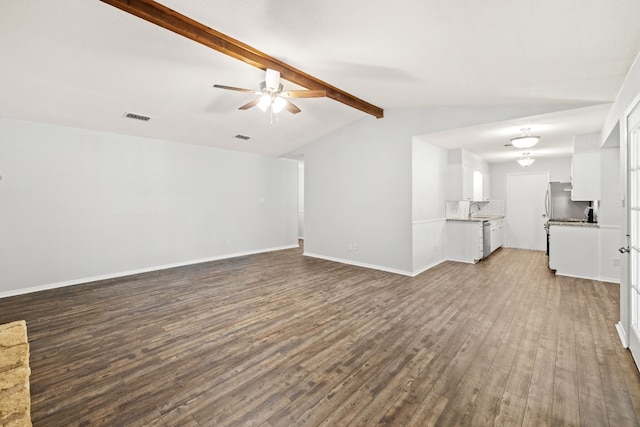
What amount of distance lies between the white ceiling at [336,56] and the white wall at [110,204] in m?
0.53

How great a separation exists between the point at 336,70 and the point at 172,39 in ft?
6.11

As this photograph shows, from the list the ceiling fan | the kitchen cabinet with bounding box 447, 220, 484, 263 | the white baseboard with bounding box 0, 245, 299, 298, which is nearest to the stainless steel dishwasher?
the kitchen cabinet with bounding box 447, 220, 484, 263

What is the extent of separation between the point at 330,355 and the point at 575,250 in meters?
5.10

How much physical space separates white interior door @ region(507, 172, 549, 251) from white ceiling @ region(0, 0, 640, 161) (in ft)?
10.9

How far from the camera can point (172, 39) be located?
2.88 metres

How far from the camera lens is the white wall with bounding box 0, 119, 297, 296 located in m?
4.38

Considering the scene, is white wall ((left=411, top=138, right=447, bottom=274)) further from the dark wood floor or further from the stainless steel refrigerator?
the stainless steel refrigerator

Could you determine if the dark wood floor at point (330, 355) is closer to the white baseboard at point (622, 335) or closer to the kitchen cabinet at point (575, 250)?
the white baseboard at point (622, 335)

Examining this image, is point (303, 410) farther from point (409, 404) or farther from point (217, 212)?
point (217, 212)

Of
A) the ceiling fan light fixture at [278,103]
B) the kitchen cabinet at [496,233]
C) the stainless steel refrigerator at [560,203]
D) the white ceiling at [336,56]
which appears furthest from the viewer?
the kitchen cabinet at [496,233]

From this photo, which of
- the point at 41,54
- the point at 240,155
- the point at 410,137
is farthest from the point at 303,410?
the point at 240,155

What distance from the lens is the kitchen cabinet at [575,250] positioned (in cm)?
479

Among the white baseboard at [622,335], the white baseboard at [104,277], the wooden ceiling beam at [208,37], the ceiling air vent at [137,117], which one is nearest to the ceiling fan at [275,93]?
the wooden ceiling beam at [208,37]

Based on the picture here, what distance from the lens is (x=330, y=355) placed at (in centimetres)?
250
